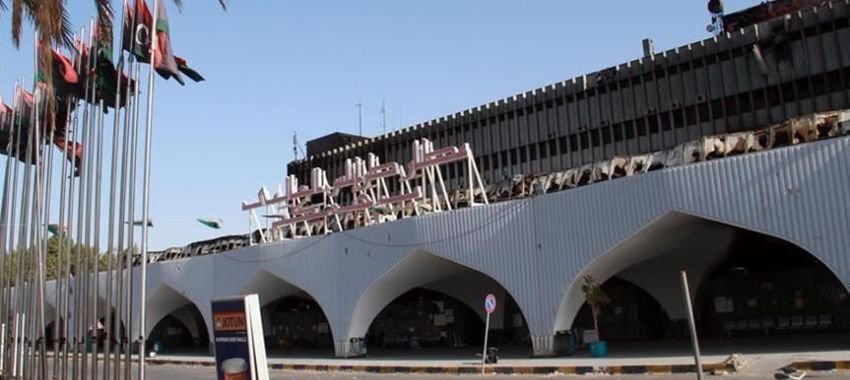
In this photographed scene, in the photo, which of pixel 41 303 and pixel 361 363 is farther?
A: pixel 361 363

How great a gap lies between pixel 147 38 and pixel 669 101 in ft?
→ 87.2

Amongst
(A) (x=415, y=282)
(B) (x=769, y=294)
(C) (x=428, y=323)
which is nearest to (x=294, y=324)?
(C) (x=428, y=323)

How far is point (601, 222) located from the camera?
861 inches

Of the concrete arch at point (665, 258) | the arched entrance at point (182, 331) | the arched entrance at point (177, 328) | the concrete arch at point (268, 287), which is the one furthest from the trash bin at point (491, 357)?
the arched entrance at point (182, 331)

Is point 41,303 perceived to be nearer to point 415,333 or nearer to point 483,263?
point 483,263

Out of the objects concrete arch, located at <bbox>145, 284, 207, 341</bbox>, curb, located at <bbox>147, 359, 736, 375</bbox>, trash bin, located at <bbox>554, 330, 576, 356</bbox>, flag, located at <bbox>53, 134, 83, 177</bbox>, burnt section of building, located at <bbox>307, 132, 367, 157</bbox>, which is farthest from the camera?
burnt section of building, located at <bbox>307, 132, 367, 157</bbox>

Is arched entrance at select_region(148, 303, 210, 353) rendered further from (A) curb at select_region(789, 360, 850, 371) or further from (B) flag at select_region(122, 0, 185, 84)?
(A) curb at select_region(789, 360, 850, 371)

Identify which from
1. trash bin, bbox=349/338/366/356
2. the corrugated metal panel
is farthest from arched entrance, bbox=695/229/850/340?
trash bin, bbox=349/338/366/356

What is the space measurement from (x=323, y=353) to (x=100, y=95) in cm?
1731

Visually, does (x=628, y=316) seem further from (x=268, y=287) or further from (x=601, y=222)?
(x=268, y=287)

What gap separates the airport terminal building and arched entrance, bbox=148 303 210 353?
0.64 meters

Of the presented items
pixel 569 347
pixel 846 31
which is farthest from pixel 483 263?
pixel 846 31

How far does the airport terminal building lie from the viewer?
19.5 metres

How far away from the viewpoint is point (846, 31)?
3197 cm
